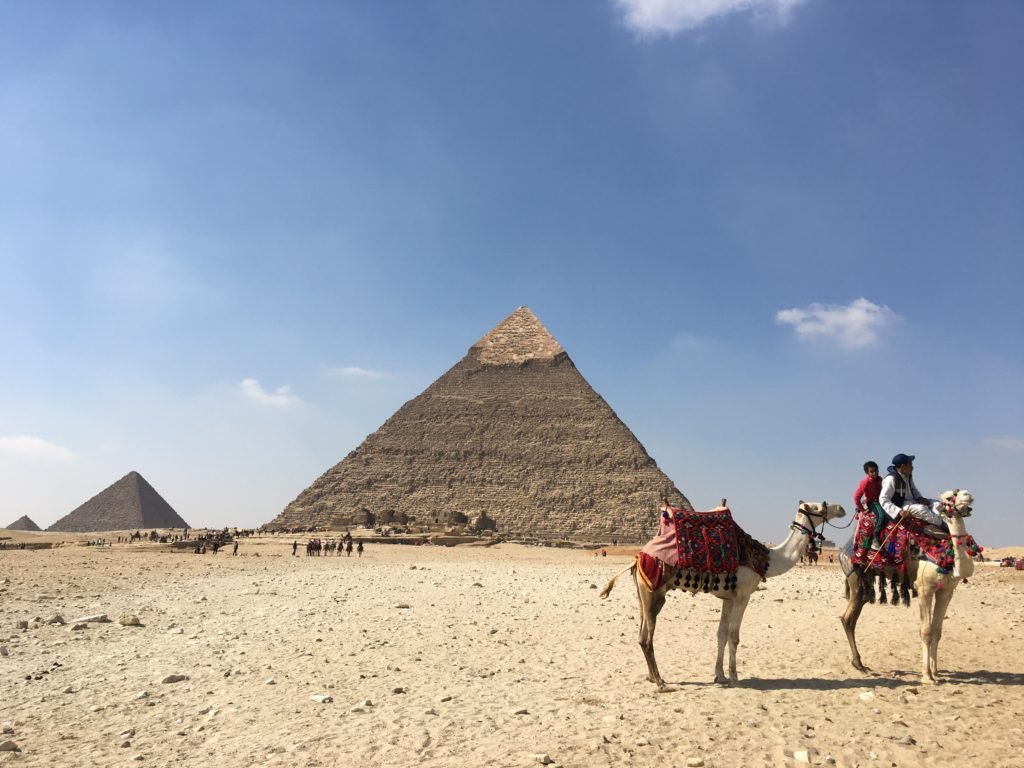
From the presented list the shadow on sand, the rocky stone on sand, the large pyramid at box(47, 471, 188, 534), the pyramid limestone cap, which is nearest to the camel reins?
the shadow on sand

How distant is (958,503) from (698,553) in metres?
2.12

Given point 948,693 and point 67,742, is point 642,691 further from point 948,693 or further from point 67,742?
point 67,742

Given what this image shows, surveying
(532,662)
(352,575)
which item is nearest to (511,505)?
(352,575)

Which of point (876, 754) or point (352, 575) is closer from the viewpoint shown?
point (876, 754)

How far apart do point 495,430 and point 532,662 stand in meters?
109

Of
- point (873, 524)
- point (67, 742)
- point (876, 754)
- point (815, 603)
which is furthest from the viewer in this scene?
point (815, 603)

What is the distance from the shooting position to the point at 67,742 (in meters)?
4.24

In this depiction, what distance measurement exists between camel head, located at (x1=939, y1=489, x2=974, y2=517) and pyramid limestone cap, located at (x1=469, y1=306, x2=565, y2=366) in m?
117

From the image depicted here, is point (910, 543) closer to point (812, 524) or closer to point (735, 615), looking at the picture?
point (812, 524)

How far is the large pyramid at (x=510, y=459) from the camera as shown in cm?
9944

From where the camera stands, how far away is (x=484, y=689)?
212 inches

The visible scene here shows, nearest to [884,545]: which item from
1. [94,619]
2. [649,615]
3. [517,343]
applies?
[649,615]

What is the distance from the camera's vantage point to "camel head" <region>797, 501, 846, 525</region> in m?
5.93

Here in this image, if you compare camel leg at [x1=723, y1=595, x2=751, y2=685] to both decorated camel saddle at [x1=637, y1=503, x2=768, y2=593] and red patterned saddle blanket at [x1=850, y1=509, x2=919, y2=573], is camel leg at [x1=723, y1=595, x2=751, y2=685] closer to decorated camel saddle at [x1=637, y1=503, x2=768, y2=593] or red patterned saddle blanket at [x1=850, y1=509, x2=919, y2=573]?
decorated camel saddle at [x1=637, y1=503, x2=768, y2=593]
